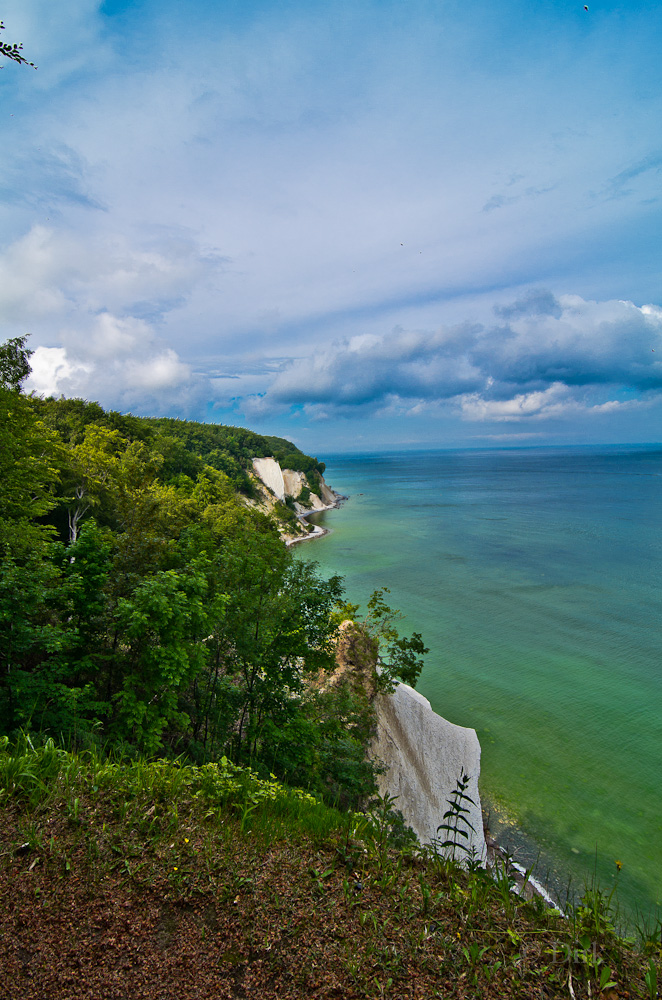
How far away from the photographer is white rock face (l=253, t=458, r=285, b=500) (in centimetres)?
8731

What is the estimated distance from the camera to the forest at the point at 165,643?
24.5 ft

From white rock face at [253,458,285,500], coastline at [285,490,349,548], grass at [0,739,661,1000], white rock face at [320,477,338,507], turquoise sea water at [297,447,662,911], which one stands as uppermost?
white rock face at [253,458,285,500]

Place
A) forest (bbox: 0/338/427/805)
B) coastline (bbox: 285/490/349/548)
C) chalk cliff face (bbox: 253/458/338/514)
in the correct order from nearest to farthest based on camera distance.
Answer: forest (bbox: 0/338/427/805) → coastline (bbox: 285/490/349/548) → chalk cliff face (bbox: 253/458/338/514)

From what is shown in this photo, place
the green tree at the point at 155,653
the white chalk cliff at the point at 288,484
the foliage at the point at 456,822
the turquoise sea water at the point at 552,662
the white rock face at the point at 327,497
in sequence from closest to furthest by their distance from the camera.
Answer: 1. the foliage at the point at 456,822
2. the green tree at the point at 155,653
3. the turquoise sea water at the point at 552,662
4. the white chalk cliff at the point at 288,484
5. the white rock face at the point at 327,497

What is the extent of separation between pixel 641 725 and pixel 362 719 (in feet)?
47.7

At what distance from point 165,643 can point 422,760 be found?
11.7m

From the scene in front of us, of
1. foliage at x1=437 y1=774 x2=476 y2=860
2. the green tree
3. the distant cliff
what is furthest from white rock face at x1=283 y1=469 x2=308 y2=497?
the green tree

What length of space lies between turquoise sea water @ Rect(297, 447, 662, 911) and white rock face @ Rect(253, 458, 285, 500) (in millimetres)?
23233

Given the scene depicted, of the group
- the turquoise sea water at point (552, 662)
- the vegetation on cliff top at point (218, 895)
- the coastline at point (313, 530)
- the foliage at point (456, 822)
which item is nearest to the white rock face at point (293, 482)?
the coastline at point (313, 530)

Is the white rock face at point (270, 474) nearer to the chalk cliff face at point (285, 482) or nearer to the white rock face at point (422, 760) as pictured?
the chalk cliff face at point (285, 482)

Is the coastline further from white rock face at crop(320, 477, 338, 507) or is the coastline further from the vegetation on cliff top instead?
the vegetation on cliff top

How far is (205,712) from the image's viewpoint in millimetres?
11750

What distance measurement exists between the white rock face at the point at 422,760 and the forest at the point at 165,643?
1102mm

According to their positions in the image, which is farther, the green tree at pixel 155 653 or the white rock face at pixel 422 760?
the white rock face at pixel 422 760
